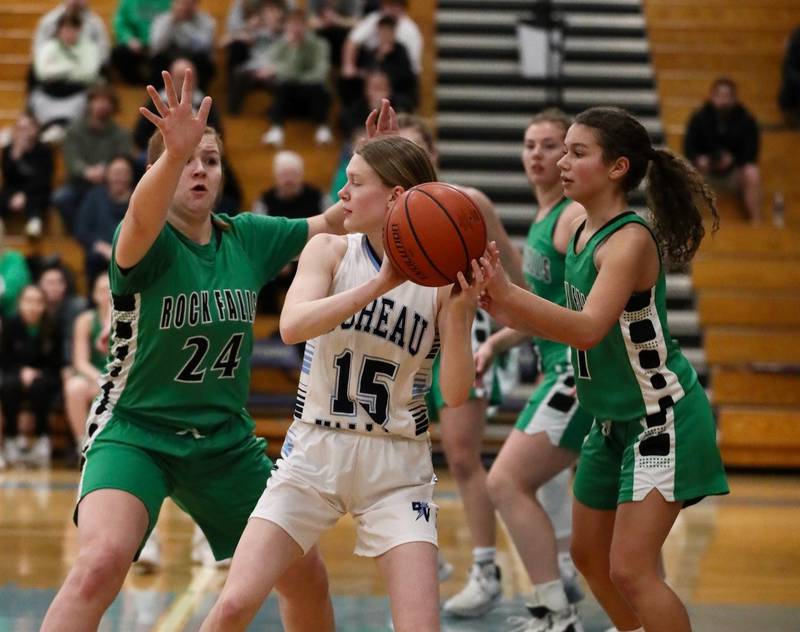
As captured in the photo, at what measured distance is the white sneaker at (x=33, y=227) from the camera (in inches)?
452

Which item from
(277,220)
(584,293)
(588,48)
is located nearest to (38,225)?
(588,48)

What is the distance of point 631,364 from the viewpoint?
13.1ft

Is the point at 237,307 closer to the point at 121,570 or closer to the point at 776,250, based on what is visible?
the point at 121,570

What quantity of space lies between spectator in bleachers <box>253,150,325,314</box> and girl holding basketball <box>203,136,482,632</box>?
6.86 m

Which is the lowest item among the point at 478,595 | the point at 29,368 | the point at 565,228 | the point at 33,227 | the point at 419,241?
the point at 478,595

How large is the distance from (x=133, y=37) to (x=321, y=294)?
9811 mm

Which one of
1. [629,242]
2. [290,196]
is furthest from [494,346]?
[290,196]

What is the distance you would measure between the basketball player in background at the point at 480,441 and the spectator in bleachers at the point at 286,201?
4629mm

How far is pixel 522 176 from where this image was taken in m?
12.6

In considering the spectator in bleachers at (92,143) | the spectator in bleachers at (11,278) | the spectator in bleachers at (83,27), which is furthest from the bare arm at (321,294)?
the spectator in bleachers at (83,27)

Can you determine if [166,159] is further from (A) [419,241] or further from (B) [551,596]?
(B) [551,596]

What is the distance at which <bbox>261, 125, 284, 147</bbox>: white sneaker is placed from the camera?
12.2 m

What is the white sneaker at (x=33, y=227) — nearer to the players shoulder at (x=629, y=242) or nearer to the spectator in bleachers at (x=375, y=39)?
the spectator in bleachers at (x=375, y=39)

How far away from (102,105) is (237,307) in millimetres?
8067
